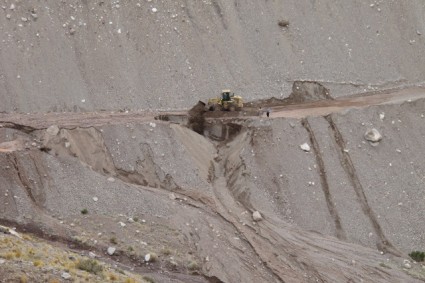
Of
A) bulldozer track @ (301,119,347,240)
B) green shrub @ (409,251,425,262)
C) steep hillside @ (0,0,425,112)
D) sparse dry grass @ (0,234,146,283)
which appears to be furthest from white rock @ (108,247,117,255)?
green shrub @ (409,251,425,262)

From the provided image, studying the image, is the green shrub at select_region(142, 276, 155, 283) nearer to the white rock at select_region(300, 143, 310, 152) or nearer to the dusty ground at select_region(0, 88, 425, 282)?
the dusty ground at select_region(0, 88, 425, 282)

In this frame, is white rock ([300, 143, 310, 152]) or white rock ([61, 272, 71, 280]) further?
white rock ([300, 143, 310, 152])

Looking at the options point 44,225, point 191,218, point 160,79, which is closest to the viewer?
point 44,225

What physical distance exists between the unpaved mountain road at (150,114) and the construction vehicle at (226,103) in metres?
1.41

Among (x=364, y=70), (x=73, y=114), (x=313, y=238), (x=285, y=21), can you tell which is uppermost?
(x=285, y=21)

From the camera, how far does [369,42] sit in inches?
1219

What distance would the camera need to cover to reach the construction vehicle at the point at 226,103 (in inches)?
1085

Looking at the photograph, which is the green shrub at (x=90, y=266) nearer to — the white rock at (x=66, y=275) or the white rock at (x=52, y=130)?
the white rock at (x=66, y=275)

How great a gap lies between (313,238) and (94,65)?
41.5ft

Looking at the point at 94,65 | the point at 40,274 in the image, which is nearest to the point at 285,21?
the point at 94,65

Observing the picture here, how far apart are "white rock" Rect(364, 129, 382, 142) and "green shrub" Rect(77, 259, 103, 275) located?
1414 cm

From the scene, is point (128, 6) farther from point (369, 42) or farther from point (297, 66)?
point (369, 42)

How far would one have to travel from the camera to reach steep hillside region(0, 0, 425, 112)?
27.8 meters

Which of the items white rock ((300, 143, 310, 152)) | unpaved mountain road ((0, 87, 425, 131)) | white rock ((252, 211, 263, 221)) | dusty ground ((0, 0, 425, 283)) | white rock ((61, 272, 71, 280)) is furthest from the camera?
white rock ((300, 143, 310, 152))
